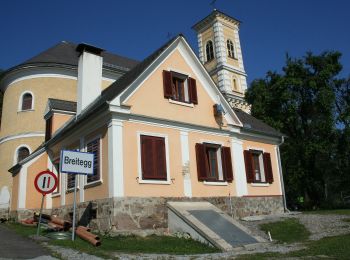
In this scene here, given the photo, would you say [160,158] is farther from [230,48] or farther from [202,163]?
[230,48]

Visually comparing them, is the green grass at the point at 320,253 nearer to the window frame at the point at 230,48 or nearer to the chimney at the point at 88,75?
the chimney at the point at 88,75

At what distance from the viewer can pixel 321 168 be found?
33125 mm

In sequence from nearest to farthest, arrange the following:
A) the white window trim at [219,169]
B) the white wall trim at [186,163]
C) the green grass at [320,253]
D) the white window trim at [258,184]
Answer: the green grass at [320,253] < the white wall trim at [186,163] < the white window trim at [219,169] < the white window trim at [258,184]

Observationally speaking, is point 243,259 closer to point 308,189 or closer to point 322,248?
point 322,248

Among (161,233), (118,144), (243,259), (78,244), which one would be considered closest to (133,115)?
(118,144)

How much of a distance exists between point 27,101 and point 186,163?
690 inches

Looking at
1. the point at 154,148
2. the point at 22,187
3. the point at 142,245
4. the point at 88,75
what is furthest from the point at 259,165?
the point at 22,187

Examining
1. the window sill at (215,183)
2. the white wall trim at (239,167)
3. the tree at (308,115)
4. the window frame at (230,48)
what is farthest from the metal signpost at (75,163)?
the window frame at (230,48)

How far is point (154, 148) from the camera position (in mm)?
14656

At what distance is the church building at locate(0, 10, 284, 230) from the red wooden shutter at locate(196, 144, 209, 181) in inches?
1.7

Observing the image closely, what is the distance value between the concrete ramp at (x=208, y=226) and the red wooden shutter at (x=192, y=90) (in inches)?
181

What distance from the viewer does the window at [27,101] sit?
2808 centimetres

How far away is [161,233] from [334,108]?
22893mm

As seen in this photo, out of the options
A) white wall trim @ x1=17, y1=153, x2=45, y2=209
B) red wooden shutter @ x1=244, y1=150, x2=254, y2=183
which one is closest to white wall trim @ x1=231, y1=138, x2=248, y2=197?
red wooden shutter @ x1=244, y1=150, x2=254, y2=183
